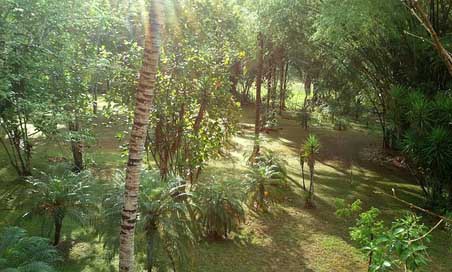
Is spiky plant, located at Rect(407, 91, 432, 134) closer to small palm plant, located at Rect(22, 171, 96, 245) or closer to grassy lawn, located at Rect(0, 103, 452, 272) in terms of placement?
grassy lawn, located at Rect(0, 103, 452, 272)

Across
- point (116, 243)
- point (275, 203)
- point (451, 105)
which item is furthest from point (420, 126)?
point (116, 243)

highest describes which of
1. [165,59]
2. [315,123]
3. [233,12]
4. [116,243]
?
[233,12]

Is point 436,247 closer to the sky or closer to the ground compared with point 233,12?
closer to the ground

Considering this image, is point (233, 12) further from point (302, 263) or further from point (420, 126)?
point (302, 263)

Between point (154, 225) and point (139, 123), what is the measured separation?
1.97 meters

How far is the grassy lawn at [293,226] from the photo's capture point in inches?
242

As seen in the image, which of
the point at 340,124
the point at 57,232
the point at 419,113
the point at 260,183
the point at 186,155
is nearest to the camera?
the point at 57,232

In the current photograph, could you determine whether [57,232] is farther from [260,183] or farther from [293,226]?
[293,226]

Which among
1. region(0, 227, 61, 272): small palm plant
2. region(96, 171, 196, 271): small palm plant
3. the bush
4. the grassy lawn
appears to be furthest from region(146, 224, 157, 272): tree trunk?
the bush

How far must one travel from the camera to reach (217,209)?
669cm

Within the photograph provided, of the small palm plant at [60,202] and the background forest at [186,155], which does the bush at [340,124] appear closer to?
the background forest at [186,155]

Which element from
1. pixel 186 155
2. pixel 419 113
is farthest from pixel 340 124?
pixel 186 155

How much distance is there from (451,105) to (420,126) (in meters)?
0.65

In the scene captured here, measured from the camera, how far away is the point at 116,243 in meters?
5.08
